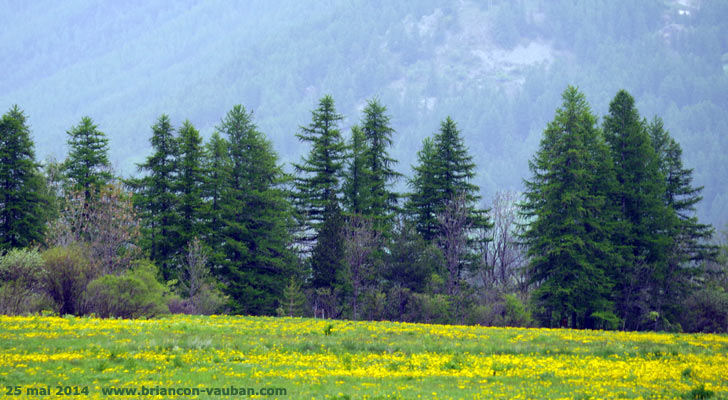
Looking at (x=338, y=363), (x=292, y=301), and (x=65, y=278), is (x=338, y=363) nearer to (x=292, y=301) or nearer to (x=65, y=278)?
(x=65, y=278)

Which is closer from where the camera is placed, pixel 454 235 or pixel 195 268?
pixel 195 268

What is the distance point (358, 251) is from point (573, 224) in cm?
1529

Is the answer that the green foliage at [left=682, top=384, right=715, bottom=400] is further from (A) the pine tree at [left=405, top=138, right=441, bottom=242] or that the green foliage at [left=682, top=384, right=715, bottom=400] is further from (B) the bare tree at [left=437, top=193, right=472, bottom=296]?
(A) the pine tree at [left=405, top=138, right=441, bottom=242]

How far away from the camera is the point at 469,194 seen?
50906 millimetres

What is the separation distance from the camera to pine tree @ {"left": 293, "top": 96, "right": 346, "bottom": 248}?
50281 millimetres

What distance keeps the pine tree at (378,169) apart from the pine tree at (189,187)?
1338 centimetres

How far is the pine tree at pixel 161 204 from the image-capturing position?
4503cm

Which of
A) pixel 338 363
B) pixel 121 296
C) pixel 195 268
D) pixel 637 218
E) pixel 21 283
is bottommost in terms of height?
pixel 338 363

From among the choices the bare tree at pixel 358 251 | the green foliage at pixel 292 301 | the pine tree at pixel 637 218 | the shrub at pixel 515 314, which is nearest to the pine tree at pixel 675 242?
the pine tree at pixel 637 218

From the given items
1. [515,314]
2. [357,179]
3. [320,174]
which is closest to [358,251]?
[357,179]

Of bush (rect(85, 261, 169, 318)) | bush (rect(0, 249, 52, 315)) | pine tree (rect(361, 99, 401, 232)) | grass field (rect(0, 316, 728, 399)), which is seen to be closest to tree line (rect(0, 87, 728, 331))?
pine tree (rect(361, 99, 401, 232))

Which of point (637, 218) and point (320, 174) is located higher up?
point (320, 174)

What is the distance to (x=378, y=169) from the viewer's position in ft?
174

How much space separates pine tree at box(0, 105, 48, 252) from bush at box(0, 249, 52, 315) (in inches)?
540
